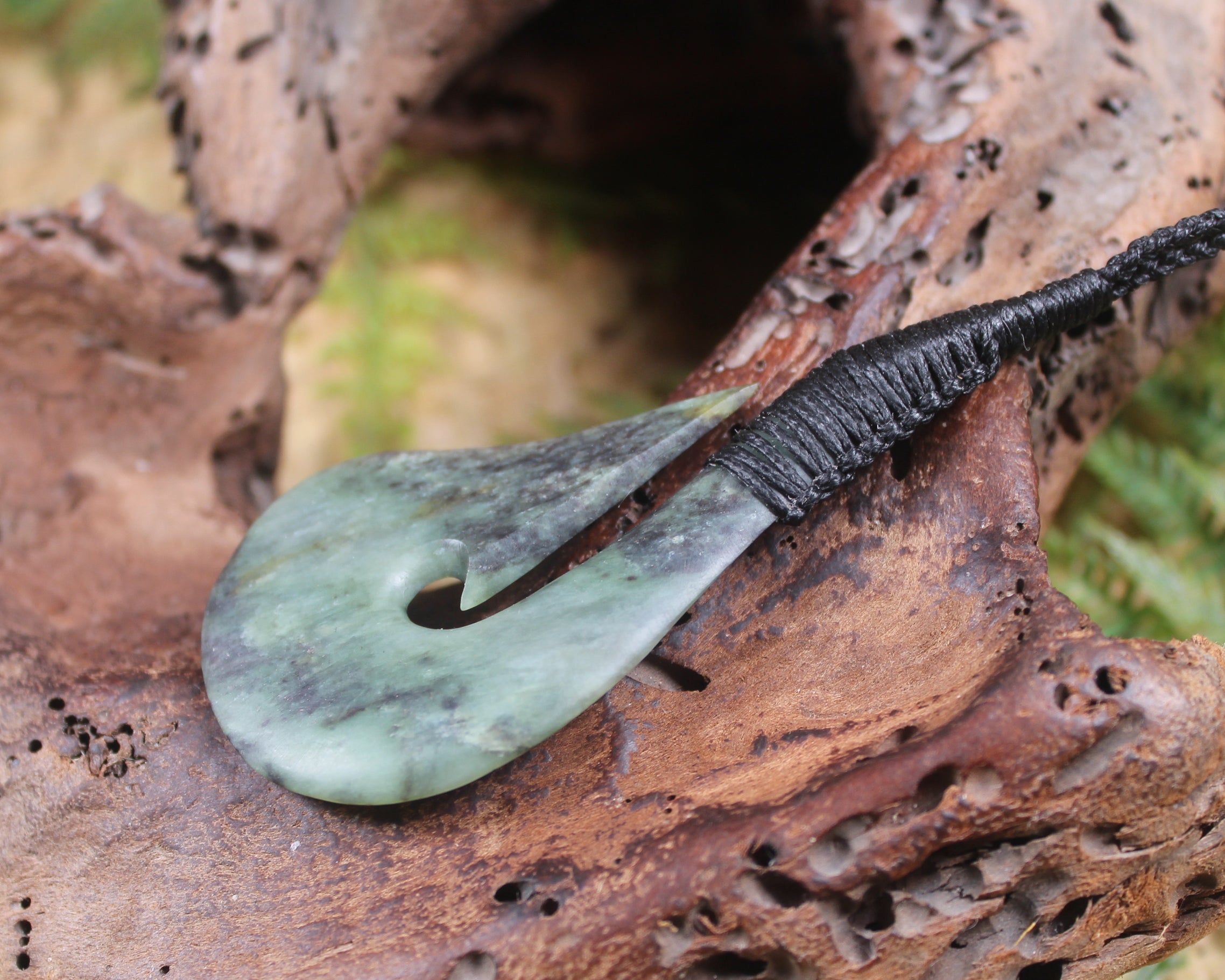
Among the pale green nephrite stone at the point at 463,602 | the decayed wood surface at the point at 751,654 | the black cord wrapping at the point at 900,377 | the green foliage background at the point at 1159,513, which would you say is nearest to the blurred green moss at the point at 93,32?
the decayed wood surface at the point at 751,654

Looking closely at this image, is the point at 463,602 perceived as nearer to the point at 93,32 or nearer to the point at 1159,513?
the point at 1159,513

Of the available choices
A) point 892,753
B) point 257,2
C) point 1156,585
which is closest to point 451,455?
point 892,753

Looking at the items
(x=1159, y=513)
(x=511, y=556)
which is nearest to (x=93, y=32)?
(x=511, y=556)

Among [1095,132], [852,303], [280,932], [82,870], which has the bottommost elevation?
[82,870]

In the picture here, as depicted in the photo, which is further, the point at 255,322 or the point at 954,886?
the point at 255,322

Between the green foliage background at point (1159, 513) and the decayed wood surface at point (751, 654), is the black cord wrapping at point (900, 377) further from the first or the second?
the green foliage background at point (1159, 513)

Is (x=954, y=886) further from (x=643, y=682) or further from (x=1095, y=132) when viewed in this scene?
(x=1095, y=132)

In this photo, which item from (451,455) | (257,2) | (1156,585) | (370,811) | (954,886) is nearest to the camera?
(954,886)
